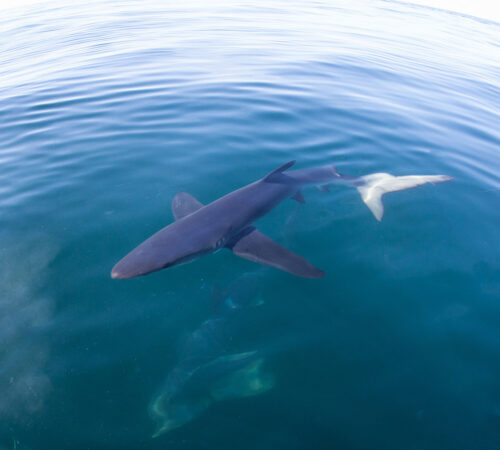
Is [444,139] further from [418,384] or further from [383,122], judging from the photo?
[418,384]

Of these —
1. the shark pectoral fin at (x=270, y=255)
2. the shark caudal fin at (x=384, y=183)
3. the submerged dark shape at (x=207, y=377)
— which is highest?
the shark caudal fin at (x=384, y=183)

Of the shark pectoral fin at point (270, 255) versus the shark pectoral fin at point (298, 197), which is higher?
the shark pectoral fin at point (298, 197)

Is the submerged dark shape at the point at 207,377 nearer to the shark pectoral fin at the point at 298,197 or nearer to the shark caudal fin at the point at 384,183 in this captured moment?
the shark pectoral fin at the point at 298,197

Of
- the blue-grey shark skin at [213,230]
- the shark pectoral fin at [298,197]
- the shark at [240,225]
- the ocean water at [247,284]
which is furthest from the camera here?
the shark pectoral fin at [298,197]

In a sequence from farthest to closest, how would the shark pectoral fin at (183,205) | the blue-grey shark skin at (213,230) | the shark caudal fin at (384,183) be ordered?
the shark caudal fin at (384,183) < the shark pectoral fin at (183,205) < the blue-grey shark skin at (213,230)

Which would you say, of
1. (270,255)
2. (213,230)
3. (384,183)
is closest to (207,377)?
(270,255)

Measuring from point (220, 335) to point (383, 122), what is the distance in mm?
11858

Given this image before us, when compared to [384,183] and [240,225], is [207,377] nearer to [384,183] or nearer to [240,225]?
[240,225]

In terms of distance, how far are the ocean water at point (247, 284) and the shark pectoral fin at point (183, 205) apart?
0.38m

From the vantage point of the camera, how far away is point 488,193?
10.3 meters

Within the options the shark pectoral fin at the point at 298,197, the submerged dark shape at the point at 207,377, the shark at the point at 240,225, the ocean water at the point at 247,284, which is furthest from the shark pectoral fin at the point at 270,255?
the shark pectoral fin at the point at 298,197

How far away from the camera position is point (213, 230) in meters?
7.38

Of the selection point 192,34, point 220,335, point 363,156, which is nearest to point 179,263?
point 220,335

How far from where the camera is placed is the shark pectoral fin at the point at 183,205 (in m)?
8.34
